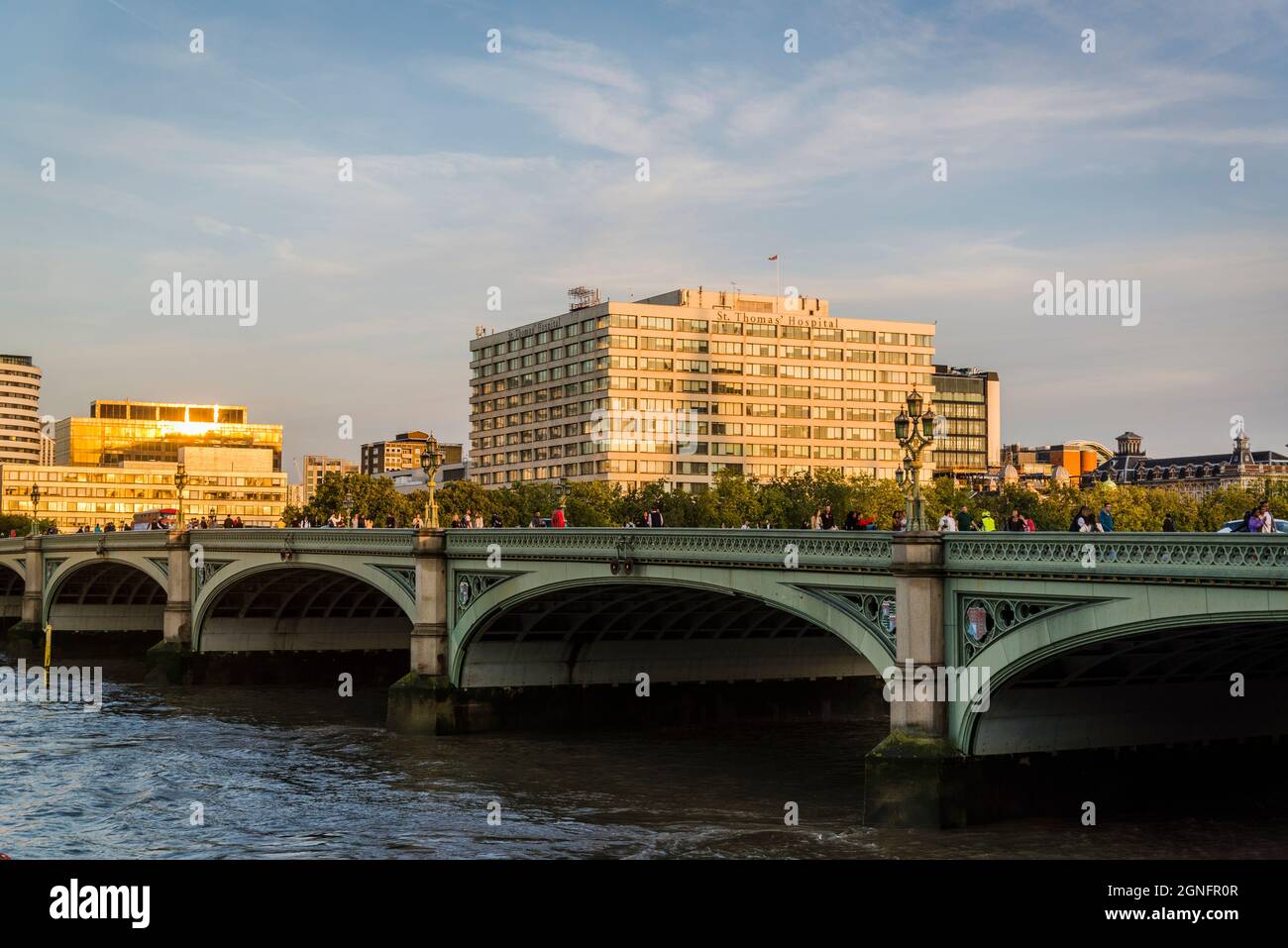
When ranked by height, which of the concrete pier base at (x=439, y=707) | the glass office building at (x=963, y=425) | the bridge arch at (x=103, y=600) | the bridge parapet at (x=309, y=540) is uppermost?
the glass office building at (x=963, y=425)

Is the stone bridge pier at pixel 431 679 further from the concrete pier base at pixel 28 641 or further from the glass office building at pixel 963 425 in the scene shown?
the glass office building at pixel 963 425

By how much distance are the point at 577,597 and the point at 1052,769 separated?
16.9m

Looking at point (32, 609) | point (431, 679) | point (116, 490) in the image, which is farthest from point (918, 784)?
point (116, 490)

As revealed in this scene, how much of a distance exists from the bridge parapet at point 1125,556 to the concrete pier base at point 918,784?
340cm

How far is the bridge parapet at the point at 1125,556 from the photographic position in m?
22.3

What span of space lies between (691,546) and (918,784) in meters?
9.88

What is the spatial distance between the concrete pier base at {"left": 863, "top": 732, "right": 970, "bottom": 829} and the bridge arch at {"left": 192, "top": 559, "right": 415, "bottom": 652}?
34.7 meters

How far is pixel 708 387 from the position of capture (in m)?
142

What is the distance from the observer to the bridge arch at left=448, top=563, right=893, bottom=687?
138ft

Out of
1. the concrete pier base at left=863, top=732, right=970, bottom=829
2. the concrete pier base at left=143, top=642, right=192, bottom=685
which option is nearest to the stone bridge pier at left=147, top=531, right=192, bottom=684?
the concrete pier base at left=143, top=642, right=192, bottom=685

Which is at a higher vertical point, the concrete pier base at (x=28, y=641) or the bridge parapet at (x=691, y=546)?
the bridge parapet at (x=691, y=546)

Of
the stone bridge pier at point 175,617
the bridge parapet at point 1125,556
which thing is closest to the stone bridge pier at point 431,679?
the stone bridge pier at point 175,617

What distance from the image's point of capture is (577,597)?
42938 millimetres
